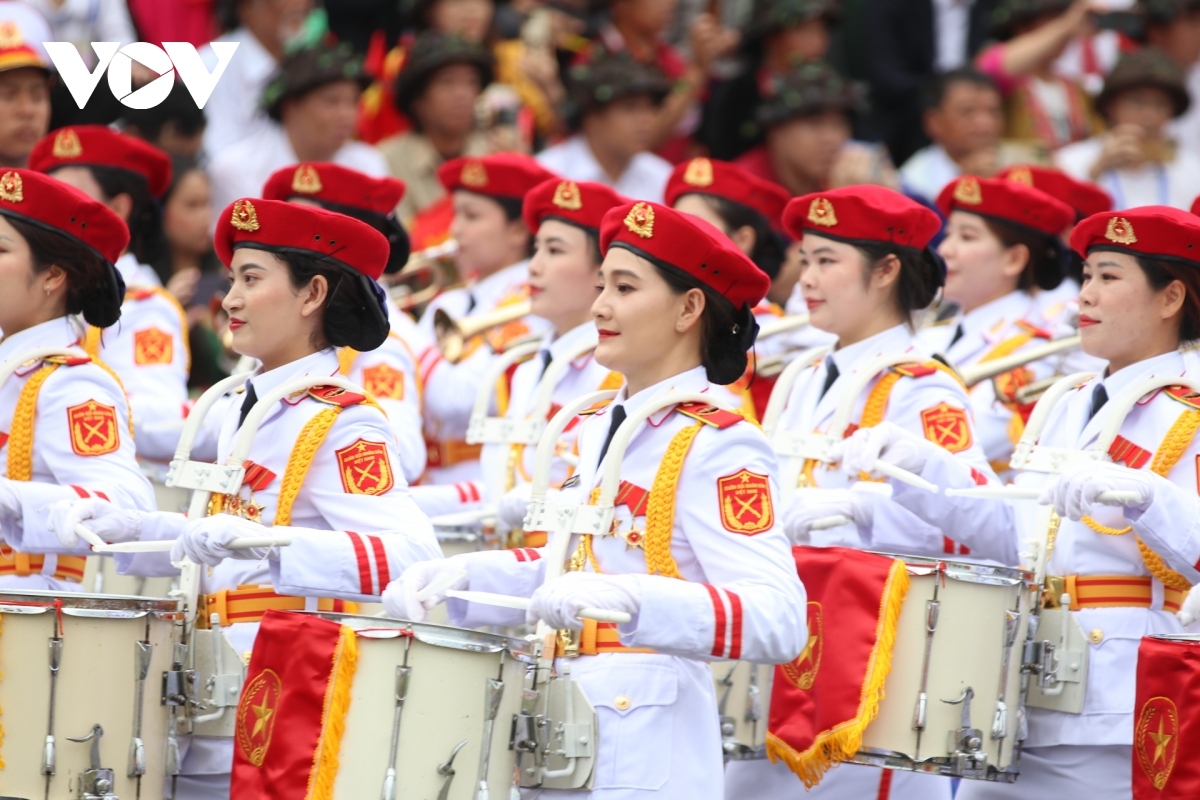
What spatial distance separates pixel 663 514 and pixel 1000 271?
4.01 metres

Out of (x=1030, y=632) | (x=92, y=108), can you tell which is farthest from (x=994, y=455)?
(x=92, y=108)

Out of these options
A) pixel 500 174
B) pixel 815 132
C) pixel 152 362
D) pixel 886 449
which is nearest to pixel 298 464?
pixel 886 449

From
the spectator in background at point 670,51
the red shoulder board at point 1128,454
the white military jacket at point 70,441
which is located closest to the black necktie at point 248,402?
the white military jacket at point 70,441

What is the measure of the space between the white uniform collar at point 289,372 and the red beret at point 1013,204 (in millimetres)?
3644

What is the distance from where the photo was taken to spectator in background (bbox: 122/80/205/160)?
393 inches

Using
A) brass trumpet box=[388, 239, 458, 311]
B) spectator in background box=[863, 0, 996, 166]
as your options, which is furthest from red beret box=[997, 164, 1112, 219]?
spectator in background box=[863, 0, 996, 166]

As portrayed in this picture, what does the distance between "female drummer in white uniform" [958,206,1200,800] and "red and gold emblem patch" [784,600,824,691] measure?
0.74m

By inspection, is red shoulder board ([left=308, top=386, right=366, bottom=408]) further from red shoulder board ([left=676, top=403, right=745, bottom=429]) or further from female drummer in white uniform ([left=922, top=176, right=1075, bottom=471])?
female drummer in white uniform ([left=922, top=176, right=1075, bottom=471])

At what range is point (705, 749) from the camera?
14.9 ft

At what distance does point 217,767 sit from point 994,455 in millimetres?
3856

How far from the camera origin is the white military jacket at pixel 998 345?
25.4 feet

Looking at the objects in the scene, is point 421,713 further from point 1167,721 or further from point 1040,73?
point 1040,73

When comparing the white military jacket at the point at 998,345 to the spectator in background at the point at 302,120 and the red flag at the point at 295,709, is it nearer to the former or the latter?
the spectator in background at the point at 302,120

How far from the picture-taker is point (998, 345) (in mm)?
7988
